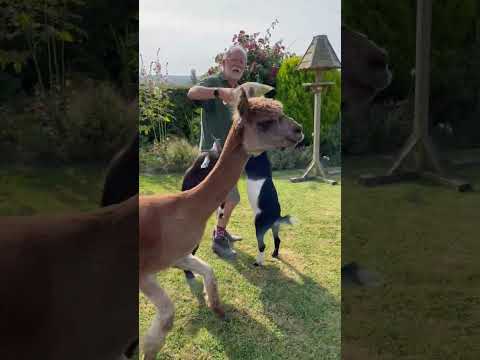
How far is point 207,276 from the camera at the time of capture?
2719 millimetres

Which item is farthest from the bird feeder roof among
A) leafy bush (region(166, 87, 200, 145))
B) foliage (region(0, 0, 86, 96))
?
foliage (region(0, 0, 86, 96))

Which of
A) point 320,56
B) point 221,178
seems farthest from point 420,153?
point 221,178

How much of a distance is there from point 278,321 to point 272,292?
16cm

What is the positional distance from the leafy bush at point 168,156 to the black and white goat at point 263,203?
0.32 m

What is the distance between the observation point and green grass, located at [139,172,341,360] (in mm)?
2719

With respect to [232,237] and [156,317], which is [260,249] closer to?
[232,237]

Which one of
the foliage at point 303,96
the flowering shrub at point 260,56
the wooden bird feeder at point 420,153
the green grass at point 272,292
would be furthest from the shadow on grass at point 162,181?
the wooden bird feeder at point 420,153

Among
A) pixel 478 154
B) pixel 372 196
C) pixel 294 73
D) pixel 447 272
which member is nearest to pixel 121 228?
pixel 294 73

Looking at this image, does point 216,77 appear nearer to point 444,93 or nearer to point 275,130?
point 275,130

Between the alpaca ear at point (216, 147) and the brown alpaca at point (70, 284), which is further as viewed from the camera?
the alpaca ear at point (216, 147)

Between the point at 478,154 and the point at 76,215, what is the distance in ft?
7.33

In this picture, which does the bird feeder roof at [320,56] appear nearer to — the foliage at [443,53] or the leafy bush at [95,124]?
the foliage at [443,53]

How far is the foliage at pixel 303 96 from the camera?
9.20 feet

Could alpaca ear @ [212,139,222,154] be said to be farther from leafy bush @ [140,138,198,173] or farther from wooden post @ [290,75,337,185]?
wooden post @ [290,75,337,185]
